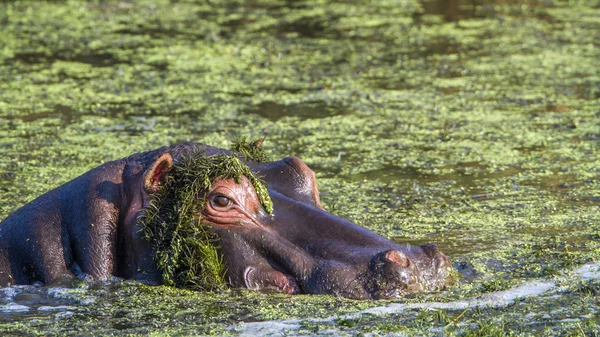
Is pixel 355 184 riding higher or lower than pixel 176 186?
lower

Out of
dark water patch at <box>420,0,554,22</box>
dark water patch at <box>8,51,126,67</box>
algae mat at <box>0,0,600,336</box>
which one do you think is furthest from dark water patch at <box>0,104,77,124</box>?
dark water patch at <box>420,0,554,22</box>

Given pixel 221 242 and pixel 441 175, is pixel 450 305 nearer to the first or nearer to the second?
pixel 221 242

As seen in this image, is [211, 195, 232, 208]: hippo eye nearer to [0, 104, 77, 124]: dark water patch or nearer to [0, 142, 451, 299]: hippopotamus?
[0, 142, 451, 299]: hippopotamus

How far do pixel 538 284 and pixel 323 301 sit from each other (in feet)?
3.43

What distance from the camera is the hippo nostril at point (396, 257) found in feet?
14.0

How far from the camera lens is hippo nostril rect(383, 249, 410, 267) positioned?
4262 mm

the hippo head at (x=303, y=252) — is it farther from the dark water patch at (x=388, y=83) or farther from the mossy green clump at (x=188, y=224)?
the dark water patch at (x=388, y=83)

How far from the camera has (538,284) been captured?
4707mm

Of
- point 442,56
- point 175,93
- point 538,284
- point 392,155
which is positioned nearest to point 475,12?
point 442,56

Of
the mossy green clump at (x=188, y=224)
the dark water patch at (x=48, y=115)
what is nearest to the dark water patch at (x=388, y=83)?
the dark water patch at (x=48, y=115)

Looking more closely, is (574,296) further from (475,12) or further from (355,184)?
Result: (475,12)

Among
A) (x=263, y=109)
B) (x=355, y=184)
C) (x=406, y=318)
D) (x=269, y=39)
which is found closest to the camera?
(x=406, y=318)

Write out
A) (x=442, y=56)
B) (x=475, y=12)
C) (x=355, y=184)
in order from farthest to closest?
1. (x=475, y=12)
2. (x=442, y=56)
3. (x=355, y=184)

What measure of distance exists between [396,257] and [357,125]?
408cm
